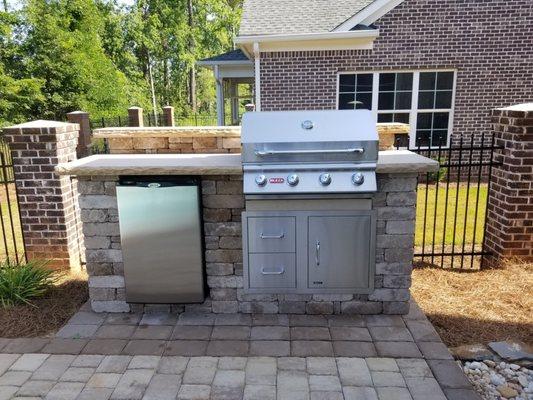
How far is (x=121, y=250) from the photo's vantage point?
3525 millimetres

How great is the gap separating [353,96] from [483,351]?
792 centimetres

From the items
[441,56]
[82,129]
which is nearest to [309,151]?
[441,56]

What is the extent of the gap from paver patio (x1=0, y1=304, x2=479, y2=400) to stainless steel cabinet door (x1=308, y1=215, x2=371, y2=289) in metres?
0.34

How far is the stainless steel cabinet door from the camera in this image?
3338mm

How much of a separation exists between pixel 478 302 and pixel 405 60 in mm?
7312

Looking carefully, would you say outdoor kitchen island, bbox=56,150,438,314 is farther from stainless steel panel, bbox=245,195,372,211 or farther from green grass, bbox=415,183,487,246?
green grass, bbox=415,183,487,246

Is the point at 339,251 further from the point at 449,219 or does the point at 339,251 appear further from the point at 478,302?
the point at 449,219

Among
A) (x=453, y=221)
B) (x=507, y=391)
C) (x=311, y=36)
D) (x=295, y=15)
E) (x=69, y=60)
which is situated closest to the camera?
(x=507, y=391)

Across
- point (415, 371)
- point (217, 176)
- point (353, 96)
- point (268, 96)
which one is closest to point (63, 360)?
point (217, 176)

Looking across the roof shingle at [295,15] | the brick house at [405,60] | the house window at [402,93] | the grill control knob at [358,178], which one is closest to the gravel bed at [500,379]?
the grill control knob at [358,178]

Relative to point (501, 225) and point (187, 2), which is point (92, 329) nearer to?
point (501, 225)

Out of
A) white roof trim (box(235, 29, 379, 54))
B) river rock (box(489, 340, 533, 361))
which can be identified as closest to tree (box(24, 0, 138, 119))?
white roof trim (box(235, 29, 379, 54))

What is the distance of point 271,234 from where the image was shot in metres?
3.36

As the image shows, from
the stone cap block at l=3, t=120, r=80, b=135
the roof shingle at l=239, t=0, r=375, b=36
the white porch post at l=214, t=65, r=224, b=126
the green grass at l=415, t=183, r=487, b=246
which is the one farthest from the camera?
the white porch post at l=214, t=65, r=224, b=126
